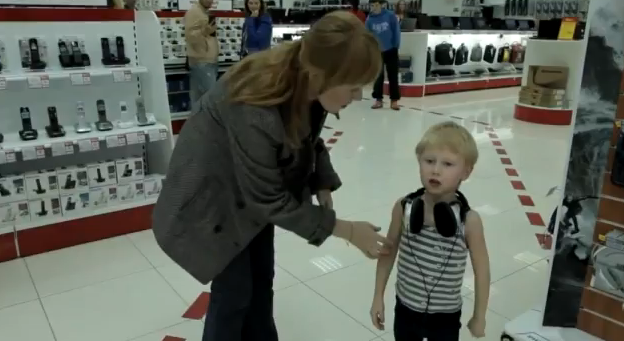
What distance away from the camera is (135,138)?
10.0ft

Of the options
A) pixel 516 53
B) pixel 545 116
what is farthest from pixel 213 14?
pixel 516 53

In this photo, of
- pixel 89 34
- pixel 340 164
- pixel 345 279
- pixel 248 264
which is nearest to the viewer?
pixel 248 264

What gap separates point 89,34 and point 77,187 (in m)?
0.93

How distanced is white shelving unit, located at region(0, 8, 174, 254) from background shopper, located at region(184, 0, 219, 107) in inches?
93.4

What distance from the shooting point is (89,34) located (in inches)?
122

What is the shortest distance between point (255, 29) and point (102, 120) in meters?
3.43

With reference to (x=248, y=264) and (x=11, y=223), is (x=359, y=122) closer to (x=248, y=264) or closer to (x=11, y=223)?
(x=11, y=223)

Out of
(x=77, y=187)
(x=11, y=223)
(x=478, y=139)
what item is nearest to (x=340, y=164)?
(x=478, y=139)

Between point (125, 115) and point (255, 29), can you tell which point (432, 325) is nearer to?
point (125, 115)

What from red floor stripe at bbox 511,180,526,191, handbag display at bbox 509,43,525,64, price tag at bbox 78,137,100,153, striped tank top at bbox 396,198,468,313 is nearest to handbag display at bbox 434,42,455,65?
handbag display at bbox 509,43,525,64

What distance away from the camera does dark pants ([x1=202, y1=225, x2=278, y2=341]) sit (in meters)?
1.48

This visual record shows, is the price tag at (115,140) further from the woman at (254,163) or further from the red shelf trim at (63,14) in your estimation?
the woman at (254,163)

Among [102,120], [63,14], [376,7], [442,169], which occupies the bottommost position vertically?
[102,120]

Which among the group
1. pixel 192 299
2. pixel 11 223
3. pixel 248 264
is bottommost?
pixel 192 299
